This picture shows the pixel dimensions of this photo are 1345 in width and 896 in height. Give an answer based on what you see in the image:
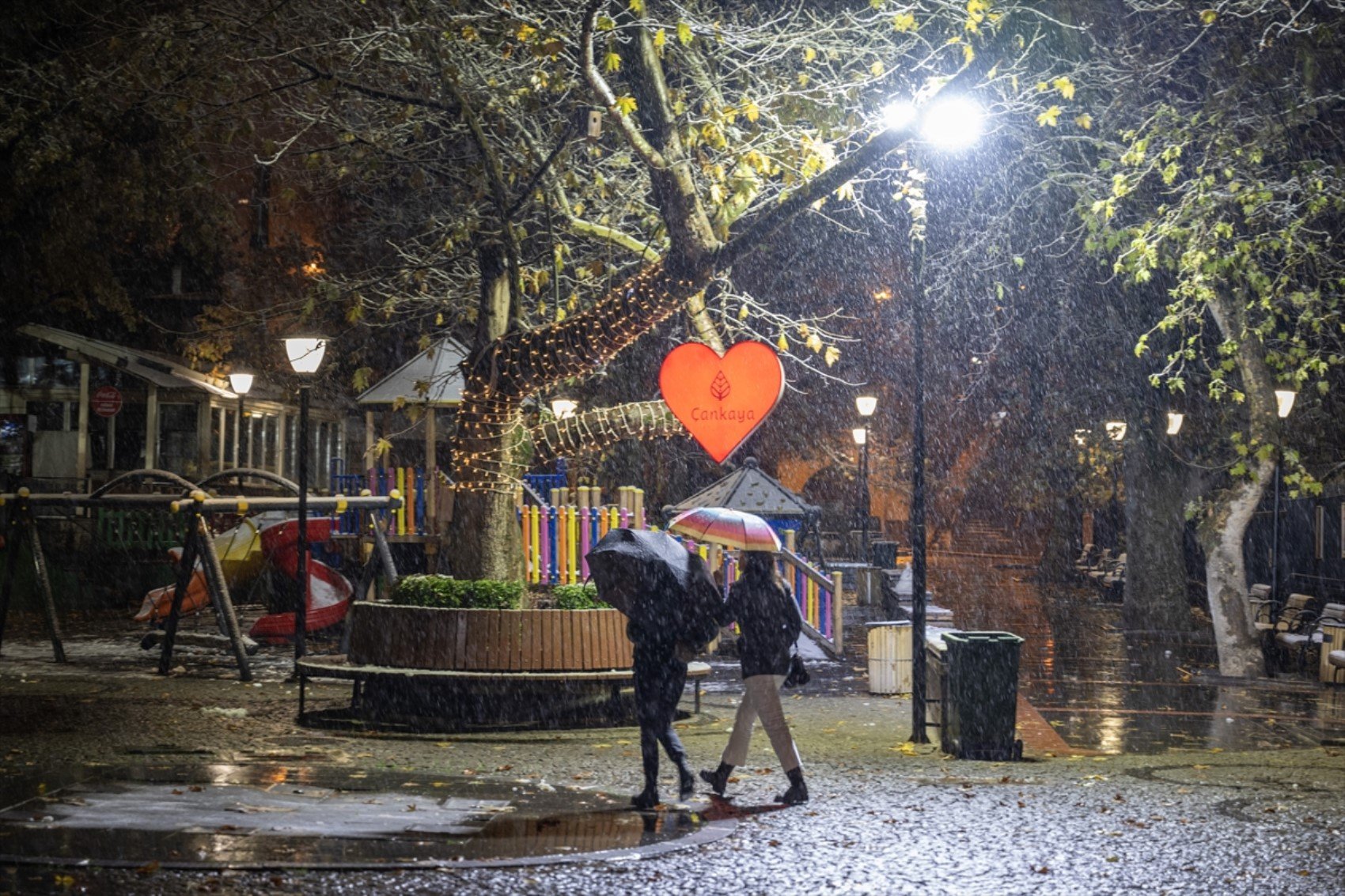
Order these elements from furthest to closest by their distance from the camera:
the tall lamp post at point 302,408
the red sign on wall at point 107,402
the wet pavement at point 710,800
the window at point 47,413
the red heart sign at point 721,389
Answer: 1. the window at point 47,413
2. the red sign on wall at point 107,402
3. the tall lamp post at point 302,408
4. the red heart sign at point 721,389
5. the wet pavement at point 710,800

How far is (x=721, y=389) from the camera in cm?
1421

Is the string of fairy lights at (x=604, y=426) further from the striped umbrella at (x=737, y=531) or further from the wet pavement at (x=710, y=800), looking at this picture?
the striped umbrella at (x=737, y=531)

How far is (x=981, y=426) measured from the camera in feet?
187

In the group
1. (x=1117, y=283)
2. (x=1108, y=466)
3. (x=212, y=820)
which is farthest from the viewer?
(x=1108, y=466)

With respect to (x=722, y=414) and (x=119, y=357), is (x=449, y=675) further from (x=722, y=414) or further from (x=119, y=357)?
(x=119, y=357)

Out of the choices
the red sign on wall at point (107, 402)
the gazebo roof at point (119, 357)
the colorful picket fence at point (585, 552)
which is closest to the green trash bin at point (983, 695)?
the colorful picket fence at point (585, 552)

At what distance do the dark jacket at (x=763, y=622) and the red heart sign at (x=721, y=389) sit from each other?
464 centimetres

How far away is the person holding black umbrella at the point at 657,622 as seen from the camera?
30.1 feet

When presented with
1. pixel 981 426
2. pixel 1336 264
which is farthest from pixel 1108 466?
pixel 1336 264

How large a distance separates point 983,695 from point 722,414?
3774 millimetres

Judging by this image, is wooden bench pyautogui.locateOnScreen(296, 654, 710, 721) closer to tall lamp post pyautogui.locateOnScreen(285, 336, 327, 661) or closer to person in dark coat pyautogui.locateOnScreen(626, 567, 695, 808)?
tall lamp post pyautogui.locateOnScreen(285, 336, 327, 661)

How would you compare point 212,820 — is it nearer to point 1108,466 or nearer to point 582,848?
point 582,848

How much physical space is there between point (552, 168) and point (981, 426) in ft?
143

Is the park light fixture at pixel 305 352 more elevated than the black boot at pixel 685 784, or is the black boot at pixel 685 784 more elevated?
the park light fixture at pixel 305 352
